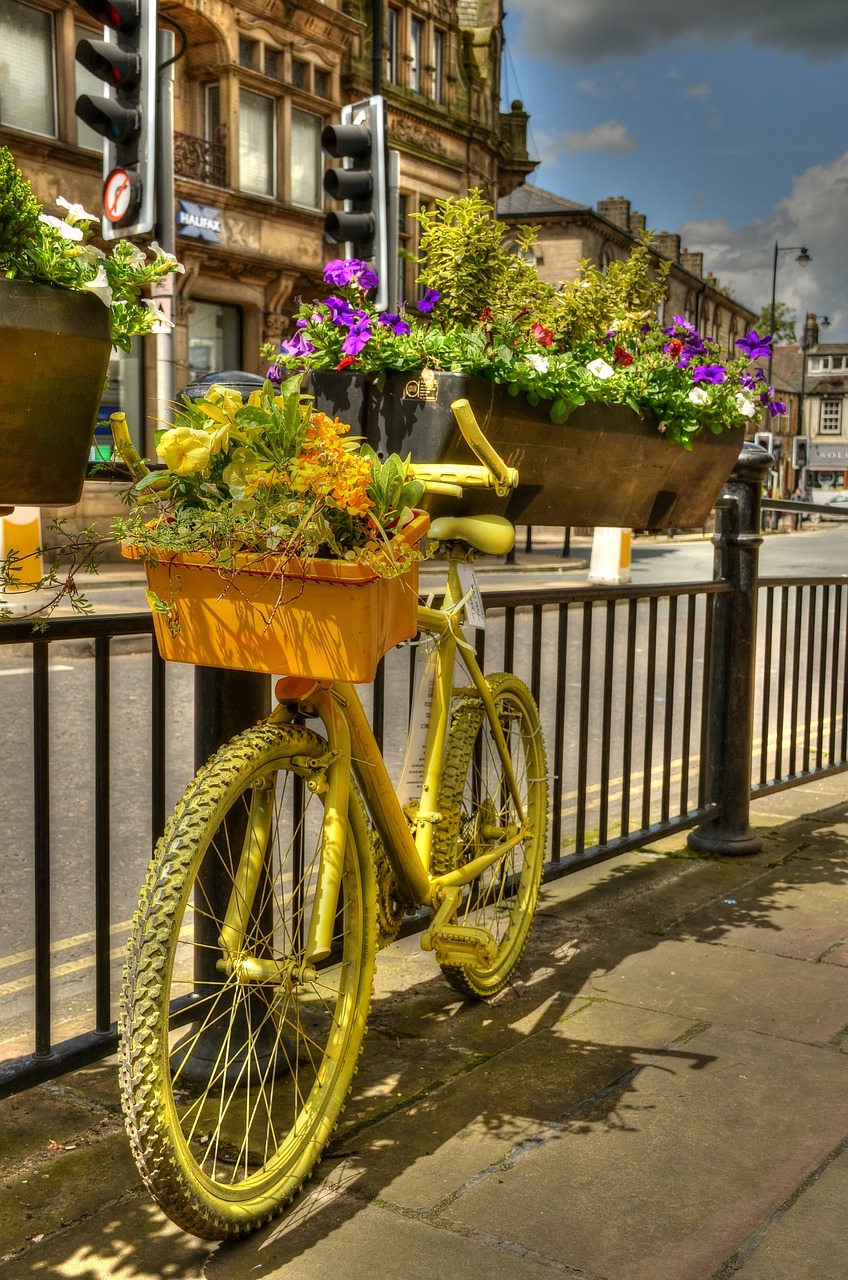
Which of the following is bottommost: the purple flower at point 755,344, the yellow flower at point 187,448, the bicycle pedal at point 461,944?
the bicycle pedal at point 461,944

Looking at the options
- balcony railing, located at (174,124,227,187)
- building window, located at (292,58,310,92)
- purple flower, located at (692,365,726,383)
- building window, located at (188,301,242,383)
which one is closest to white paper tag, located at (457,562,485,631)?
purple flower, located at (692,365,726,383)

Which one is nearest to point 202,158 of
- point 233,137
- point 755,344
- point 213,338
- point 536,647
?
Answer: point 233,137

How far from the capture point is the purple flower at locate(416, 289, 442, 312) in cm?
311

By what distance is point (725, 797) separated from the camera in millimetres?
5098

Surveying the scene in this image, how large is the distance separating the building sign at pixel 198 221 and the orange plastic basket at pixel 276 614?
72.9 feet

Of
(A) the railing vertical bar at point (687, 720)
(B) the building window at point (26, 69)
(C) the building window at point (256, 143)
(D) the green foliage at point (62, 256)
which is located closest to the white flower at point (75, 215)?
(D) the green foliage at point (62, 256)

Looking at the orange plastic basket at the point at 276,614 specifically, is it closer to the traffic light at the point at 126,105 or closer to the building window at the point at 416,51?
the traffic light at the point at 126,105

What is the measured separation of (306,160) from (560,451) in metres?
25.4

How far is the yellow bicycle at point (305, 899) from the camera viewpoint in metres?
2.12

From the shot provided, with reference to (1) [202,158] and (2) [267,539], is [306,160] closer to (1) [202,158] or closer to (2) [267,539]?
(1) [202,158]

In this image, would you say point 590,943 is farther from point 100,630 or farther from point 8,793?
point 8,793

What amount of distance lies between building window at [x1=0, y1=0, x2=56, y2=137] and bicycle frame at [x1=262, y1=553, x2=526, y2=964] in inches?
779

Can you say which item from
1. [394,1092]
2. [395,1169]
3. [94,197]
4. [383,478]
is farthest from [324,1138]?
[94,197]

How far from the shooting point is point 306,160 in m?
26.8
